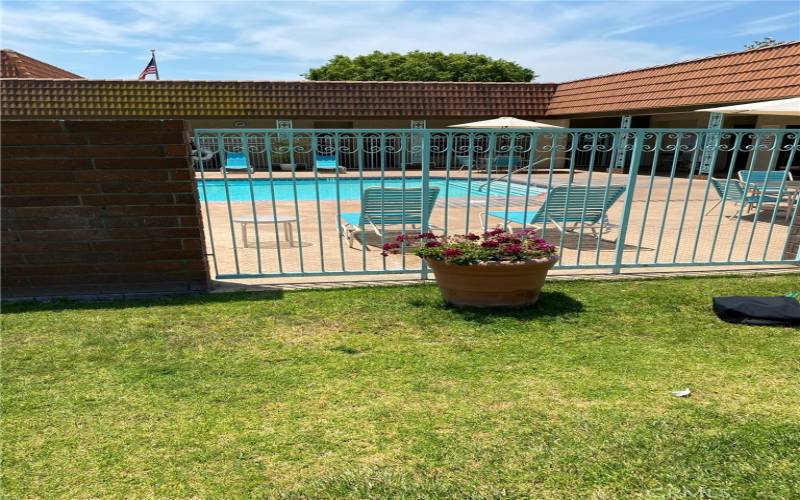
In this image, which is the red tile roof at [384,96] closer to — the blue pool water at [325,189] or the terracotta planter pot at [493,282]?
the blue pool water at [325,189]

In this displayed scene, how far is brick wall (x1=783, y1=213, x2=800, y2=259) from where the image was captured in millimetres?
5039

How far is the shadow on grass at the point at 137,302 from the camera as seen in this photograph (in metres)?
3.78

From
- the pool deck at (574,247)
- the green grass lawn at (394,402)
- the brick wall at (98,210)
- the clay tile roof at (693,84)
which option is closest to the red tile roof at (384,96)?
the clay tile roof at (693,84)

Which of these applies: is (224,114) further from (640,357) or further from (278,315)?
(640,357)

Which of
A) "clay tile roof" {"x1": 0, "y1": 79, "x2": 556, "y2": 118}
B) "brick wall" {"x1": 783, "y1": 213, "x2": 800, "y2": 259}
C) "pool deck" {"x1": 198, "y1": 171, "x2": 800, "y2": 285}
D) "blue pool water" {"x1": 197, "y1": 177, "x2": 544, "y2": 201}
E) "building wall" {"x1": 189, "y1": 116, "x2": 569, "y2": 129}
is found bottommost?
"blue pool water" {"x1": 197, "y1": 177, "x2": 544, "y2": 201}

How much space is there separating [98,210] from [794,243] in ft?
23.1

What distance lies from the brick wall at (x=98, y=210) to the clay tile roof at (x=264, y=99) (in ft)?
49.0

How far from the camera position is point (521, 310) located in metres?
3.71

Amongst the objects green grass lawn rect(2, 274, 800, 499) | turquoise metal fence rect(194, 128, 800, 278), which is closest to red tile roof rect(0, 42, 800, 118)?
turquoise metal fence rect(194, 128, 800, 278)

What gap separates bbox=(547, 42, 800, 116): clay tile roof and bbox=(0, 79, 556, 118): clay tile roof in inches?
75.1

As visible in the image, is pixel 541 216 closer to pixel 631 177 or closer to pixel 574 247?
pixel 574 247

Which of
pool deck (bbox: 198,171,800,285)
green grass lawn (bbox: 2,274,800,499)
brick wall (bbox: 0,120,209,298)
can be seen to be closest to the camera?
green grass lawn (bbox: 2,274,800,499)

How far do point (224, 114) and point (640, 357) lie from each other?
17935 millimetres

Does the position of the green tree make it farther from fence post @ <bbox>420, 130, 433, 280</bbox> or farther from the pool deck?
fence post @ <bbox>420, 130, 433, 280</bbox>
